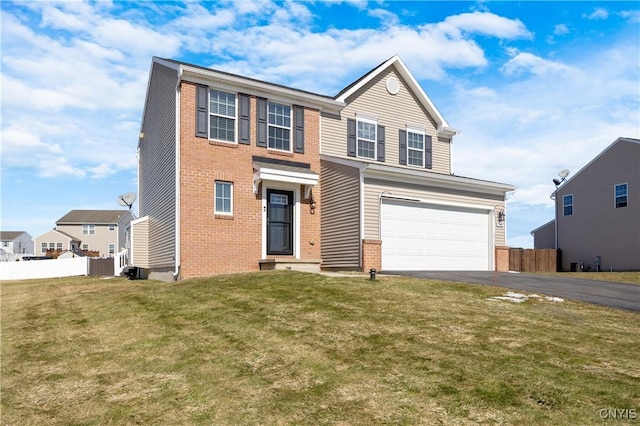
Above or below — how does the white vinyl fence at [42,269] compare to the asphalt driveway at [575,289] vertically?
below

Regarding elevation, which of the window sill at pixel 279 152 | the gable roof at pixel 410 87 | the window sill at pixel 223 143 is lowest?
the window sill at pixel 279 152

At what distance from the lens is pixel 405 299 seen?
1167 cm

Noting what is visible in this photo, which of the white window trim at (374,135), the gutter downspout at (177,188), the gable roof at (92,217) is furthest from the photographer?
the gable roof at (92,217)

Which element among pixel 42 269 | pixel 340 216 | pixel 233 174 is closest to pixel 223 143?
pixel 233 174

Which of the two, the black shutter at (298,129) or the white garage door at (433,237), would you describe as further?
the black shutter at (298,129)

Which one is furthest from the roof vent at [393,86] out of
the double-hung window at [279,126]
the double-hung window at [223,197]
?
the double-hung window at [223,197]

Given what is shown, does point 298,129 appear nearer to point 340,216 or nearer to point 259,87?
point 259,87

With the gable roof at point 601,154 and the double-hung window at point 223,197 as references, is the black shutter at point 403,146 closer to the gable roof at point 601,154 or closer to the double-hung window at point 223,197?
the double-hung window at point 223,197

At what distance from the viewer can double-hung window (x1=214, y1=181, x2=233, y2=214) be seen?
1752cm

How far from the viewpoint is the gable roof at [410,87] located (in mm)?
21502

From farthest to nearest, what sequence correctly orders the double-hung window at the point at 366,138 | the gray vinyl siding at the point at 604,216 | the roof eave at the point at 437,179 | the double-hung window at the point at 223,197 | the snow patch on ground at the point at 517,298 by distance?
the gray vinyl siding at the point at 604,216 < the double-hung window at the point at 366,138 < the roof eave at the point at 437,179 < the double-hung window at the point at 223,197 < the snow patch on ground at the point at 517,298

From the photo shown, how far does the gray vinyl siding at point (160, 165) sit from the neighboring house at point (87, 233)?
48405 mm

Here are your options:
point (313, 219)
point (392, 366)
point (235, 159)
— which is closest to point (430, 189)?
point (313, 219)

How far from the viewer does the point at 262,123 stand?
1867 cm
